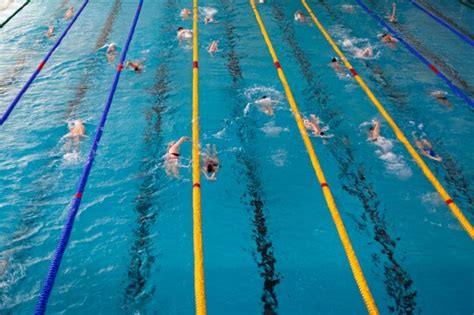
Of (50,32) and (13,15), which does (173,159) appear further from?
(13,15)

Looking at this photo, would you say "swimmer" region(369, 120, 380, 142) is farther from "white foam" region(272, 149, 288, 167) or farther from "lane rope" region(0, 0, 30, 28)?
"lane rope" region(0, 0, 30, 28)

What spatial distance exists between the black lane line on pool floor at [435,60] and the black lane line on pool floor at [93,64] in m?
6.62

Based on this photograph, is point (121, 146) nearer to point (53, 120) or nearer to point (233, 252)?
point (53, 120)

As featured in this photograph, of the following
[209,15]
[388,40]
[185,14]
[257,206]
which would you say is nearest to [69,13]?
[185,14]

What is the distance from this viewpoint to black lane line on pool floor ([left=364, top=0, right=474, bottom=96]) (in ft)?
24.5

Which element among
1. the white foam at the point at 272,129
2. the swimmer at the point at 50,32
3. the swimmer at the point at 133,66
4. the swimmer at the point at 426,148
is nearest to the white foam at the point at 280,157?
the white foam at the point at 272,129

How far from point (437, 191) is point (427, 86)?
2.94m

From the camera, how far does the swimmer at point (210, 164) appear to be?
17.9 ft

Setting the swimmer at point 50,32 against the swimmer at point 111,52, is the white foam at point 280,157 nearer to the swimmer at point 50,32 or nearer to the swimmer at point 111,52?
the swimmer at point 111,52

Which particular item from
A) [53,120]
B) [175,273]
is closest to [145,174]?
[175,273]

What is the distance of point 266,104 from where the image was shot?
677cm

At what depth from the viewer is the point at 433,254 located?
4504 mm

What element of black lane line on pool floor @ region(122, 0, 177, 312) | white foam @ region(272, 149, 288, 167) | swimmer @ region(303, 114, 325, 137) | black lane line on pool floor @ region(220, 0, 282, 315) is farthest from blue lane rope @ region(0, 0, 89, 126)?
swimmer @ region(303, 114, 325, 137)

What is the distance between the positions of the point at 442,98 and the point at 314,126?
2593mm
